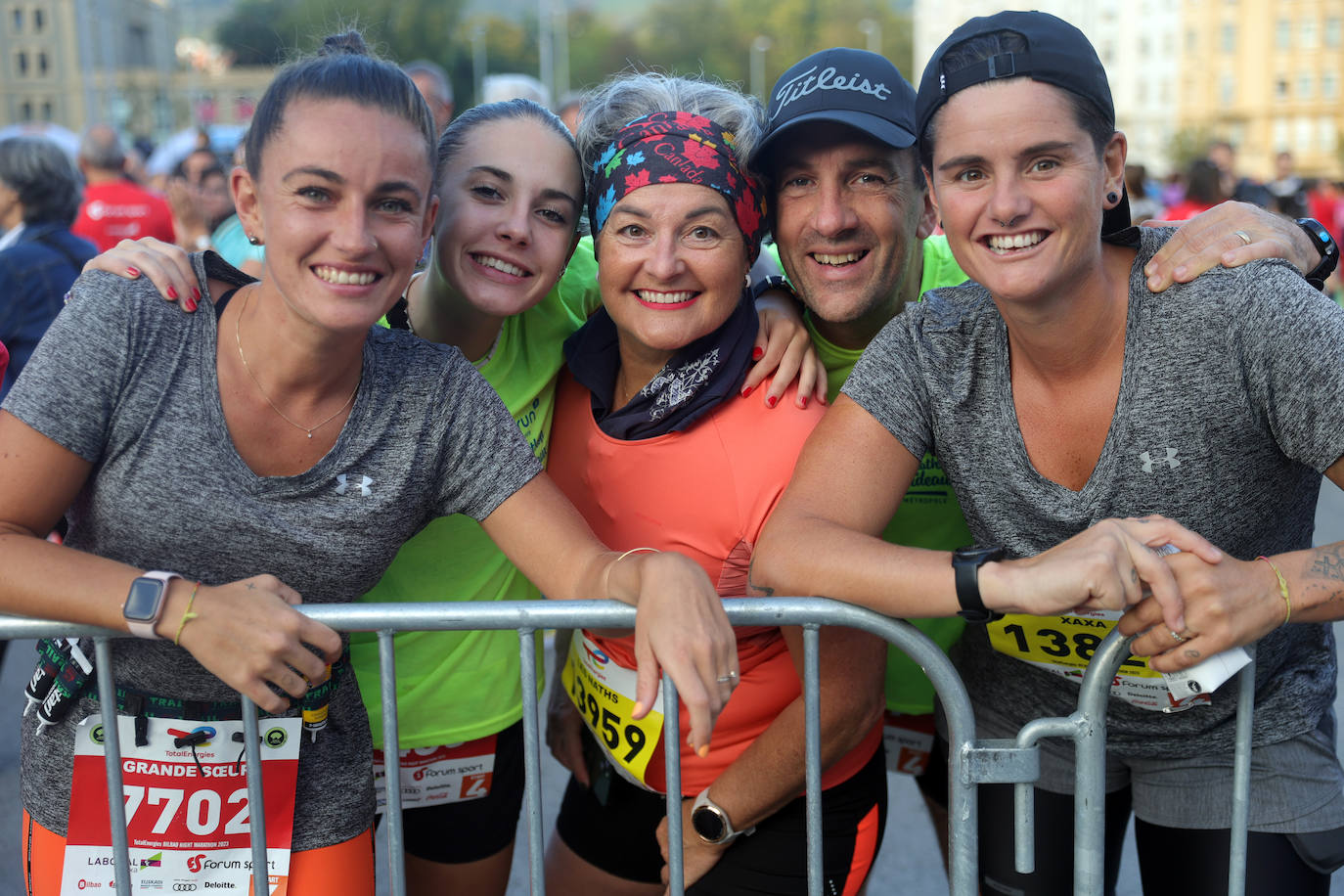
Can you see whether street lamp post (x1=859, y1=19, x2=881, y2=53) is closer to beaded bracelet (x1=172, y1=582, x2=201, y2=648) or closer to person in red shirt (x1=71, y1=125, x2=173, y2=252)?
person in red shirt (x1=71, y1=125, x2=173, y2=252)

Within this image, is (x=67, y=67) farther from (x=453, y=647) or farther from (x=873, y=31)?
(x=453, y=647)

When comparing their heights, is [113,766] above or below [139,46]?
below

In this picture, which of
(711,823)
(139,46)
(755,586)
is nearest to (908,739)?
(711,823)

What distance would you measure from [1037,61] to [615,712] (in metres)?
1.54

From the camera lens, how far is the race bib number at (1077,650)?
7.12 feet

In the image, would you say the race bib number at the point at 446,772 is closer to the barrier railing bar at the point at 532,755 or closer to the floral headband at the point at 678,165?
the barrier railing bar at the point at 532,755

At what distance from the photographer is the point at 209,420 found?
208 cm

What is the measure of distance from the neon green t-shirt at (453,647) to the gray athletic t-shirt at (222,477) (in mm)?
231

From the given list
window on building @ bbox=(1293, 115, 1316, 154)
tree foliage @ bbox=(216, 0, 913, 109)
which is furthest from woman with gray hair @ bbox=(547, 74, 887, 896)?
window on building @ bbox=(1293, 115, 1316, 154)

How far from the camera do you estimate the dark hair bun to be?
2422mm

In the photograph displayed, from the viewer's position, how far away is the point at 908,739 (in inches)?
118

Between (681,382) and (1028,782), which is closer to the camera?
(1028,782)

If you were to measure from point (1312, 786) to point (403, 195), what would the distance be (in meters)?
2.02

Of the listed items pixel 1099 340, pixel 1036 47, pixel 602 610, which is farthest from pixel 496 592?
pixel 1036 47
